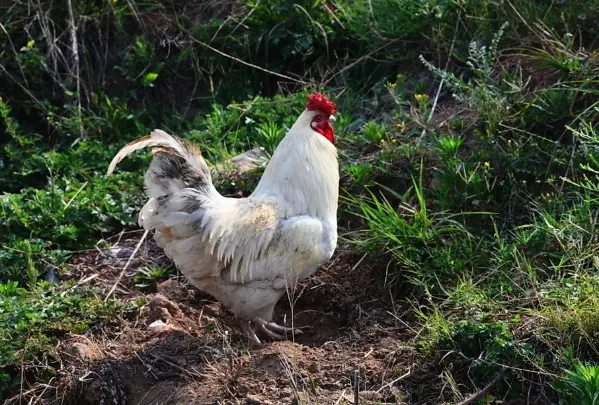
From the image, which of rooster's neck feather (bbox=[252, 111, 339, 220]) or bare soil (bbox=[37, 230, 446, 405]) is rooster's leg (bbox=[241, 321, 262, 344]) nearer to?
bare soil (bbox=[37, 230, 446, 405])

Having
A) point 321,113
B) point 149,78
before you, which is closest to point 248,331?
point 321,113

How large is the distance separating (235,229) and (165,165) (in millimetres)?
530

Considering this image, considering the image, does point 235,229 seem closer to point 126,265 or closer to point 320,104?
point 320,104

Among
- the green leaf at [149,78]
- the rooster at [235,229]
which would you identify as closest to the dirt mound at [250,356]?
the rooster at [235,229]

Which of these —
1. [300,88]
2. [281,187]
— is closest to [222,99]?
[300,88]

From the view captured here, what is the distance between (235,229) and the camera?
4781mm

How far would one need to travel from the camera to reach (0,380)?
466 cm

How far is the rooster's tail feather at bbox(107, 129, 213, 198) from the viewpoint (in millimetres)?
4742

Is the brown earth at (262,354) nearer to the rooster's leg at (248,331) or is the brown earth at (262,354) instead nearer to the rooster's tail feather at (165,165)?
the rooster's leg at (248,331)

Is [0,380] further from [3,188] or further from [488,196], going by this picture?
[488,196]

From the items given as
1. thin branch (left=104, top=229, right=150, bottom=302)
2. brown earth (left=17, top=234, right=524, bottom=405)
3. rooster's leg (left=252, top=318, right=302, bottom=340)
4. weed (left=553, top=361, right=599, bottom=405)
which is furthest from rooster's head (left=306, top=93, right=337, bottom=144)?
weed (left=553, top=361, right=599, bottom=405)

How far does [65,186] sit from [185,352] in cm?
245

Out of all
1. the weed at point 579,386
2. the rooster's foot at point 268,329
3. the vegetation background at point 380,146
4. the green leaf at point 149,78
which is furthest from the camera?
the green leaf at point 149,78

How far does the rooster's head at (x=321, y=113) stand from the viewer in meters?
5.20
